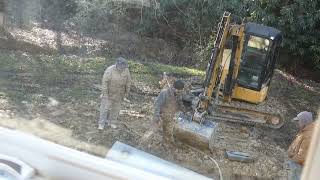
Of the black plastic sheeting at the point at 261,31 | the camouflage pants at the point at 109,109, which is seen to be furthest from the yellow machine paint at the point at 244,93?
the camouflage pants at the point at 109,109

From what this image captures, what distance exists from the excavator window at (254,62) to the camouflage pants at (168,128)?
6.21ft

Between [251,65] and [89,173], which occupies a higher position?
[89,173]

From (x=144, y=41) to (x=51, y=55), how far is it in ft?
10.2

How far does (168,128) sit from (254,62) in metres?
2.26

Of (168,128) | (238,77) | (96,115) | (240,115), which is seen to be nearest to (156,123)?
(168,128)

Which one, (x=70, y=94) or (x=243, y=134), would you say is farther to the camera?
(x=70, y=94)

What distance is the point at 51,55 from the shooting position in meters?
11.2

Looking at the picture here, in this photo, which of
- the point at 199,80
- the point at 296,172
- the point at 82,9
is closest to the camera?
the point at 296,172

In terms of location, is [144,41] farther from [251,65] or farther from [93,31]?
[251,65]

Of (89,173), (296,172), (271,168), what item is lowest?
(271,168)

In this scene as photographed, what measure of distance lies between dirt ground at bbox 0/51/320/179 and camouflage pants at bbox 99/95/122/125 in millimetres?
171

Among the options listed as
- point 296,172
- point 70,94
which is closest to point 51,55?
point 70,94

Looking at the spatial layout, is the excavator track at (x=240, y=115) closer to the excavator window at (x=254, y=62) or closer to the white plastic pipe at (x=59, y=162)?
the excavator window at (x=254, y=62)

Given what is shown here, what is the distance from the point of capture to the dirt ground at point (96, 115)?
6.32 m
